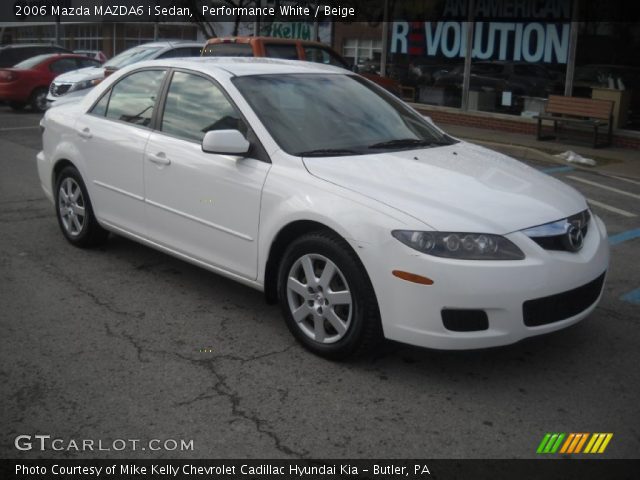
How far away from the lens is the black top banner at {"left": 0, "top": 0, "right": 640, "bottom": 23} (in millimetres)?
14070

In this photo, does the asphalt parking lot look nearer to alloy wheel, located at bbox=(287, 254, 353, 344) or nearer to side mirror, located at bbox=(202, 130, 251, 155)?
alloy wheel, located at bbox=(287, 254, 353, 344)

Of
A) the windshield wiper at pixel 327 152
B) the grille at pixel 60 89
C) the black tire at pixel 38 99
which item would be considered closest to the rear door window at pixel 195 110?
the windshield wiper at pixel 327 152

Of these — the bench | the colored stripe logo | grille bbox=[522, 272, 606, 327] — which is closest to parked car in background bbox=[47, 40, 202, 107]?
the bench

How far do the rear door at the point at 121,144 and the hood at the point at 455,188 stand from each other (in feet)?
5.26

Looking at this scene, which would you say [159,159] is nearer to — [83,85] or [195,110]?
[195,110]

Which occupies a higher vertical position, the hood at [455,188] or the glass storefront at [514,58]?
the glass storefront at [514,58]

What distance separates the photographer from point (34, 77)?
1819 centimetres

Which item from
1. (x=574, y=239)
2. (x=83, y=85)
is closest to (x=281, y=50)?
(x=83, y=85)

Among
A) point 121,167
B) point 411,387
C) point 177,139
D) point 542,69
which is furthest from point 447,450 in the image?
point 542,69

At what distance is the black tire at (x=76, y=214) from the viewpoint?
19.8 feet

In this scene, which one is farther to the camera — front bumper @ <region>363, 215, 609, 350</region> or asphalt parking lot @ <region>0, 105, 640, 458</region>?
front bumper @ <region>363, 215, 609, 350</region>

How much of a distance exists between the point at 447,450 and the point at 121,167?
328cm

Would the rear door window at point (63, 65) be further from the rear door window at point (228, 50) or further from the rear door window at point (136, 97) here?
the rear door window at point (136, 97)

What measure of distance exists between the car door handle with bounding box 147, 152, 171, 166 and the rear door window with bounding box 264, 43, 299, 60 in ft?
26.0
